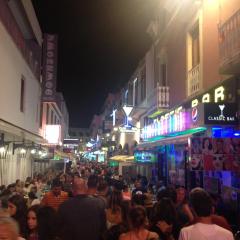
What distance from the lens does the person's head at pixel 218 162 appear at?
10036mm

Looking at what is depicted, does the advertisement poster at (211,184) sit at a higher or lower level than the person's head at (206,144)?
lower

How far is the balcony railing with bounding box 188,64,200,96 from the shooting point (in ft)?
48.3

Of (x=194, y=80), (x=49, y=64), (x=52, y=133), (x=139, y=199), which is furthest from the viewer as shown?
(x=52, y=133)

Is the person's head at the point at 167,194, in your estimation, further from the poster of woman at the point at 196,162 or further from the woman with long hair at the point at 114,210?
the woman with long hair at the point at 114,210

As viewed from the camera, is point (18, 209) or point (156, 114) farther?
point (156, 114)

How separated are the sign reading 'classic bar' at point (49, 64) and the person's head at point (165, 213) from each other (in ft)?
75.1

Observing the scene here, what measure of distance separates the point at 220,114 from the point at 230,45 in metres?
1.79

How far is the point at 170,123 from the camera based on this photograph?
17.1 metres

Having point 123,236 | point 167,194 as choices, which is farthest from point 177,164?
point 123,236

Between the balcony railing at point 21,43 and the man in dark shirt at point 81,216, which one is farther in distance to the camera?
the balcony railing at point 21,43

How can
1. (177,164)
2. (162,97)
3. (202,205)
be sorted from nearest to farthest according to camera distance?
1. (202,205)
2. (177,164)
3. (162,97)

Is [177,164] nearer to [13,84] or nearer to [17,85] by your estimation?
[13,84]


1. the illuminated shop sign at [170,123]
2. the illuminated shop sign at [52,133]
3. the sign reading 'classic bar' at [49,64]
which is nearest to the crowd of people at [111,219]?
the illuminated shop sign at [170,123]

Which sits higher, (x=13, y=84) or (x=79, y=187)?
(x=13, y=84)
